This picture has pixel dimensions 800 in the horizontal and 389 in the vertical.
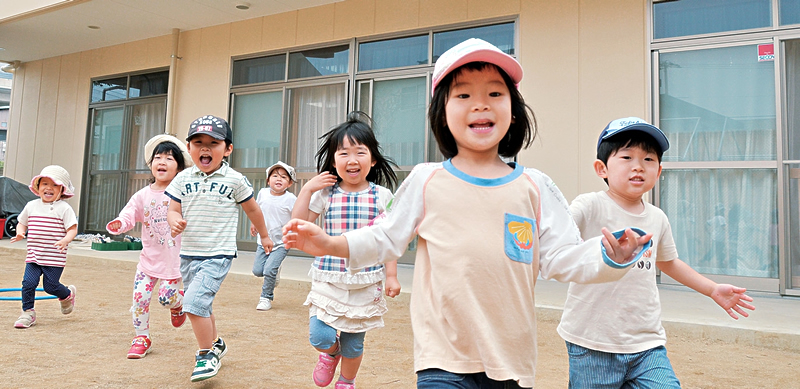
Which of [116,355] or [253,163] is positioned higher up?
[253,163]

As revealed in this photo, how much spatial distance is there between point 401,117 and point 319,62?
6.35 ft

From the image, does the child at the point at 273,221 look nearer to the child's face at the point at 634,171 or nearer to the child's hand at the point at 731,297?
the child's face at the point at 634,171

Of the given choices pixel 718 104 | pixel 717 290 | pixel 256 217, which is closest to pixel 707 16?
pixel 718 104

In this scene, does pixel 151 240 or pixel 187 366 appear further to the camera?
pixel 151 240

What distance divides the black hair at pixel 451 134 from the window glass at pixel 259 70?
840 centimetres

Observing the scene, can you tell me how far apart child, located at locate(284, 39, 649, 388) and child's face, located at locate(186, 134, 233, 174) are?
2.02m

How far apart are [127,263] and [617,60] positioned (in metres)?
7.65

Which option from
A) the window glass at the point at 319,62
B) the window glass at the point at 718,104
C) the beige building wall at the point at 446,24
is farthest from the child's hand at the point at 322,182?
the window glass at the point at 319,62

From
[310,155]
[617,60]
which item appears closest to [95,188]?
[310,155]

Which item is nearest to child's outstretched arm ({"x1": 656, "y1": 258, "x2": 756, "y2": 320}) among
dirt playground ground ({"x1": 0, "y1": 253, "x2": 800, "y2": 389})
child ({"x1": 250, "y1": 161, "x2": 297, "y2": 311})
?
dirt playground ground ({"x1": 0, "y1": 253, "x2": 800, "y2": 389})

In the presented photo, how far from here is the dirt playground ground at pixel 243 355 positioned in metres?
3.13

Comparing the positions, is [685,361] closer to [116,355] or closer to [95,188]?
[116,355]

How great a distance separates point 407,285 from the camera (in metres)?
6.42

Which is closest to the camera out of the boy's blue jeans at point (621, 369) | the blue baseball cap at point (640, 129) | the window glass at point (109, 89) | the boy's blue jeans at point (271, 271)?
the boy's blue jeans at point (621, 369)
